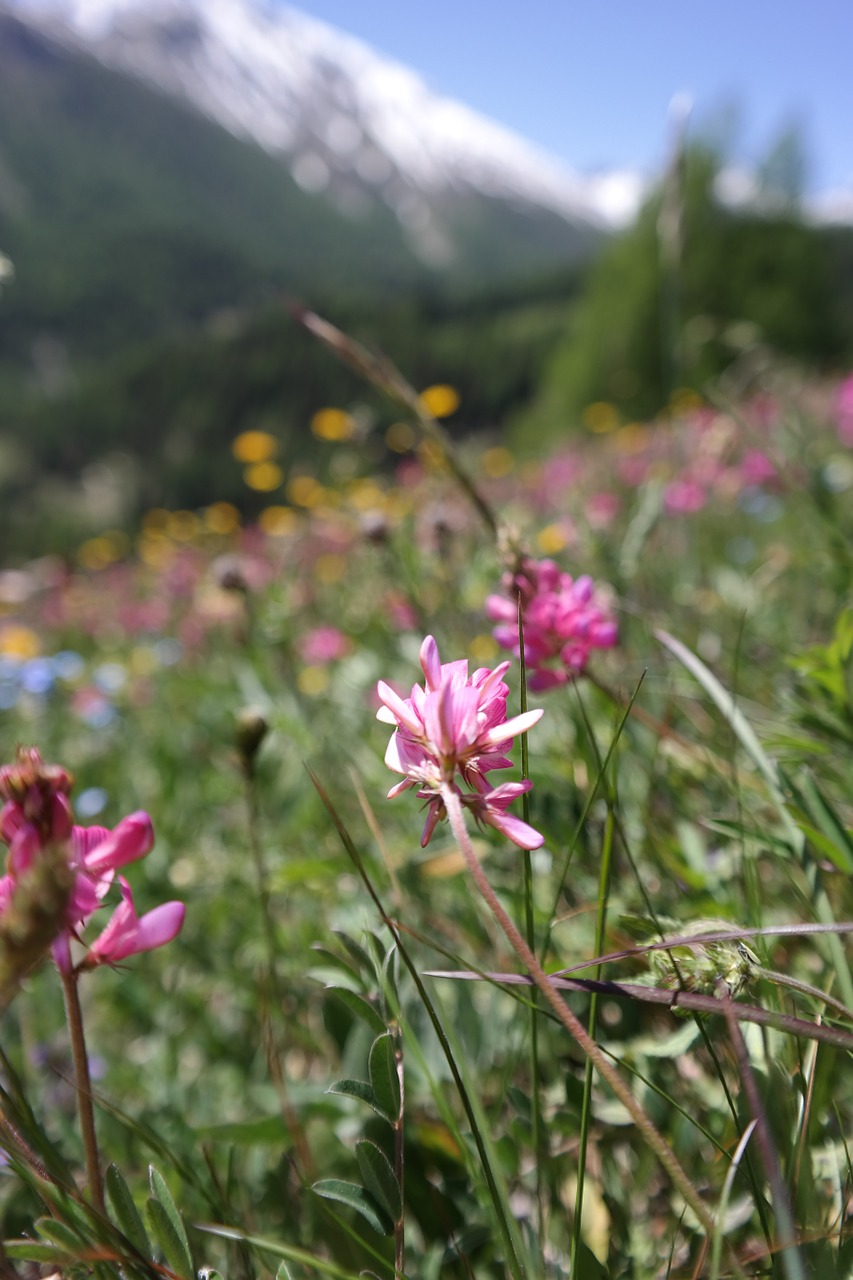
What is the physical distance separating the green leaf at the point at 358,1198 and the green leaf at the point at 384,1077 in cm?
6

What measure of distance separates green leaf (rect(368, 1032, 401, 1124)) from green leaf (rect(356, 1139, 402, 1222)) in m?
0.03

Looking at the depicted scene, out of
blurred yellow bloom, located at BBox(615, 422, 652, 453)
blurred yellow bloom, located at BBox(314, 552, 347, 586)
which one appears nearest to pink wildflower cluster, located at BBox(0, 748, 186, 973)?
blurred yellow bloom, located at BBox(314, 552, 347, 586)

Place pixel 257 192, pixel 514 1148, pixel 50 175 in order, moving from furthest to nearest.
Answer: pixel 257 192, pixel 50 175, pixel 514 1148

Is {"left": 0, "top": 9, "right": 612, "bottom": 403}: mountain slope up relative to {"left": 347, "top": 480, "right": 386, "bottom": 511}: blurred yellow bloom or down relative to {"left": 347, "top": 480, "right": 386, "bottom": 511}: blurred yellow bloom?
up

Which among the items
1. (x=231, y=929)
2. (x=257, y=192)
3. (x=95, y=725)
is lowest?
(x=231, y=929)

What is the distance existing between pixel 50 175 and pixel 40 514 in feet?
315

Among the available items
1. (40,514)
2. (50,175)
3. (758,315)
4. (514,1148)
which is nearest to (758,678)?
(514,1148)

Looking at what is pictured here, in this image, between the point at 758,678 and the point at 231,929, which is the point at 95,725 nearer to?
the point at 231,929

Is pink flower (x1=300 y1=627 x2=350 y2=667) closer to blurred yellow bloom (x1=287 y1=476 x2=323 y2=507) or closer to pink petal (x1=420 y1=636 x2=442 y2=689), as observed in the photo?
pink petal (x1=420 y1=636 x2=442 y2=689)

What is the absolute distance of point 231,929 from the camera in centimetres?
187

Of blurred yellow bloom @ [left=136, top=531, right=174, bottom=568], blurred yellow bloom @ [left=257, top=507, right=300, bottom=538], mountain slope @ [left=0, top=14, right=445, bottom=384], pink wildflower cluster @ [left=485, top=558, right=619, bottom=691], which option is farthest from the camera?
mountain slope @ [left=0, top=14, right=445, bottom=384]

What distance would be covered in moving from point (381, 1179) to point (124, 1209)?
7.6 inches

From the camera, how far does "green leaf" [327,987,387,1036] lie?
68cm

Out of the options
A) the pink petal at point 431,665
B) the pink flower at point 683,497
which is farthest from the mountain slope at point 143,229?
the pink petal at point 431,665
